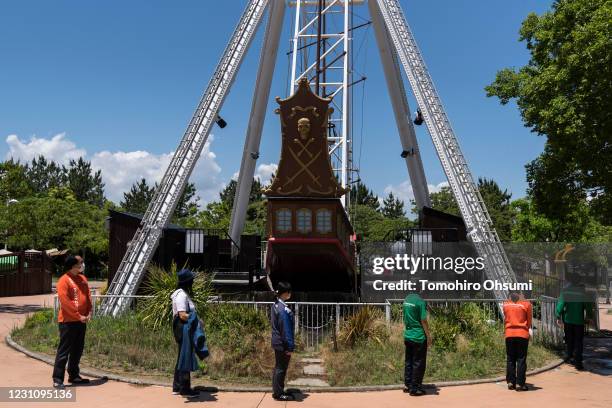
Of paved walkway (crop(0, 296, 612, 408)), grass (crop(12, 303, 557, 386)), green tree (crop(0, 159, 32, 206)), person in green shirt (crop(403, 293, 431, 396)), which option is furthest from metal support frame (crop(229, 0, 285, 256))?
green tree (crop(0, 159, 32, 206))

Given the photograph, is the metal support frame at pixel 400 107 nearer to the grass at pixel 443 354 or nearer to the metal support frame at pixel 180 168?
the metal support frame at pixel 180 168

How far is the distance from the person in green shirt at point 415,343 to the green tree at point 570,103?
5023 mm

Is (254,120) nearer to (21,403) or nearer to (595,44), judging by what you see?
(595,44)

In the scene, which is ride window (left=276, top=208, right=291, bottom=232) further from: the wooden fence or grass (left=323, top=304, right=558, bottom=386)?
the wooden fence

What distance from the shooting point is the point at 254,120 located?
2000cm

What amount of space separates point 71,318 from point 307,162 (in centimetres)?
606

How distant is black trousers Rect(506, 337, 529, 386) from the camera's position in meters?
7.64

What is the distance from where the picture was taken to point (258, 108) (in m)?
19.9

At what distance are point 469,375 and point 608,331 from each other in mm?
8164

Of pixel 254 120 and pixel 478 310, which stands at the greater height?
pixel 254 120

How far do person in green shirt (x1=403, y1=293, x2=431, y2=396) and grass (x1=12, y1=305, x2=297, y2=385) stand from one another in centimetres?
182

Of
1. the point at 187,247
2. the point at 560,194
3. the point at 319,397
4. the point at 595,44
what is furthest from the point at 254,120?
the point at 319,397

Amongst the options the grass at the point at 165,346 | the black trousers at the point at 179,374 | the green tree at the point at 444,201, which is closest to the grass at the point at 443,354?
the grass at the point at 165,346

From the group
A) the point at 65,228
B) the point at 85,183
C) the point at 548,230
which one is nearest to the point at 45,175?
the point at 85,183
